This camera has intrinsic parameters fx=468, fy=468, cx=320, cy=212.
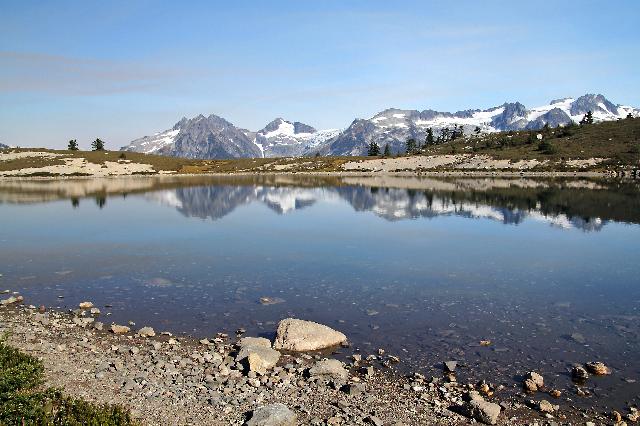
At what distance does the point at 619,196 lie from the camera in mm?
82000

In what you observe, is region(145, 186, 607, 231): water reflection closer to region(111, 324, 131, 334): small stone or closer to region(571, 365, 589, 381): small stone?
region(571, 365, 589, 381): small stone

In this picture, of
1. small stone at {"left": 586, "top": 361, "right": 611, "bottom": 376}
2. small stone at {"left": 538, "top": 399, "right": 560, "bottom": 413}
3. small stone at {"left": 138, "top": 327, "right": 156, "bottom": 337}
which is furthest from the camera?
small stone at {"left": 138, "top": 327, "right": 156, "bottom": 337}

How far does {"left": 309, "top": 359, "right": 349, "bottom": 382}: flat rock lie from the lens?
17812 millimetres

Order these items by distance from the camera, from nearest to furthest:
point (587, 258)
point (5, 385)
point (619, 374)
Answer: point (5, 385) → point (619, 374) → point (587, 258)

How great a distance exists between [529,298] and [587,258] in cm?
1351

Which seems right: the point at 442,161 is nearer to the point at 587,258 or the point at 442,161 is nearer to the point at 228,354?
the point at 587,258

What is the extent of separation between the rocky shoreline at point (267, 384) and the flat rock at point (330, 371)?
4 centimetres

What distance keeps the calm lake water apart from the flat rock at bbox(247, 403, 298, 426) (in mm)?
6209

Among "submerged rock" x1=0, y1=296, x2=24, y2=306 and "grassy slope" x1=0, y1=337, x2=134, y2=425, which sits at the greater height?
"grassy slope" x1=0, y1=337, x2=134, y2=425

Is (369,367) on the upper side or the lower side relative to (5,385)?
lower

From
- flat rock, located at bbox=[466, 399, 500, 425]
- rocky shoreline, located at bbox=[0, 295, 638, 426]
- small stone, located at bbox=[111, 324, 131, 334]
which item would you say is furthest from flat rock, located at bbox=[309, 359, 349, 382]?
small stone, located at bbox=[111, 324, 131, 334]

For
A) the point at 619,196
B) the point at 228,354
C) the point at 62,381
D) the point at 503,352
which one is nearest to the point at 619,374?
the point at 503,352

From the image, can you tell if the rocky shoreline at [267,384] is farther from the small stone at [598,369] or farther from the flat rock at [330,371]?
the small stone at [598,369]

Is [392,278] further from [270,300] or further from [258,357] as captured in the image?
[258,357]
